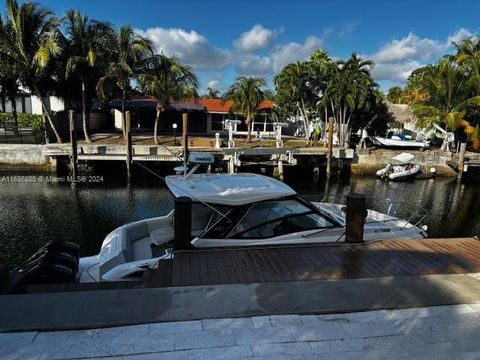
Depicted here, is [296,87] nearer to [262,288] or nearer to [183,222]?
[183,222]

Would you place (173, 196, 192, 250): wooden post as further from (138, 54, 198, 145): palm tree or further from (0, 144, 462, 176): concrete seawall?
(138, 54, 198, 145): palm tree

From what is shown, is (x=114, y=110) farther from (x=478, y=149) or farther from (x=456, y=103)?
(x=478, y=149)

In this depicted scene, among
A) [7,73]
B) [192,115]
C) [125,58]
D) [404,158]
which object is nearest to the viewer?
[7,73]

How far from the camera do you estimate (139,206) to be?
16.2 m

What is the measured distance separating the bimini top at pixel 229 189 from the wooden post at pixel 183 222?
0.87m

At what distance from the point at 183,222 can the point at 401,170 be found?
22093 millimetres

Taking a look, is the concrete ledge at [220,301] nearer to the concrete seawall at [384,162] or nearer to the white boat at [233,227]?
the white boat at [233,227]

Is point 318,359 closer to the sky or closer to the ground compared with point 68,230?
closer to the sky

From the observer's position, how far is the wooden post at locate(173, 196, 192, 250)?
5.59 m

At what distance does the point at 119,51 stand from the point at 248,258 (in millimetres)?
22160

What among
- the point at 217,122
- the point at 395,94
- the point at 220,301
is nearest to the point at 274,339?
the point at 220,301

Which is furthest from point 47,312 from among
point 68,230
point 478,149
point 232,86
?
point 478,149

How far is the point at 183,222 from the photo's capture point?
566 centimetres

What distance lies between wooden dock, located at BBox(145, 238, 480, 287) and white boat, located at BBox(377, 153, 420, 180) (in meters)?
19.0
